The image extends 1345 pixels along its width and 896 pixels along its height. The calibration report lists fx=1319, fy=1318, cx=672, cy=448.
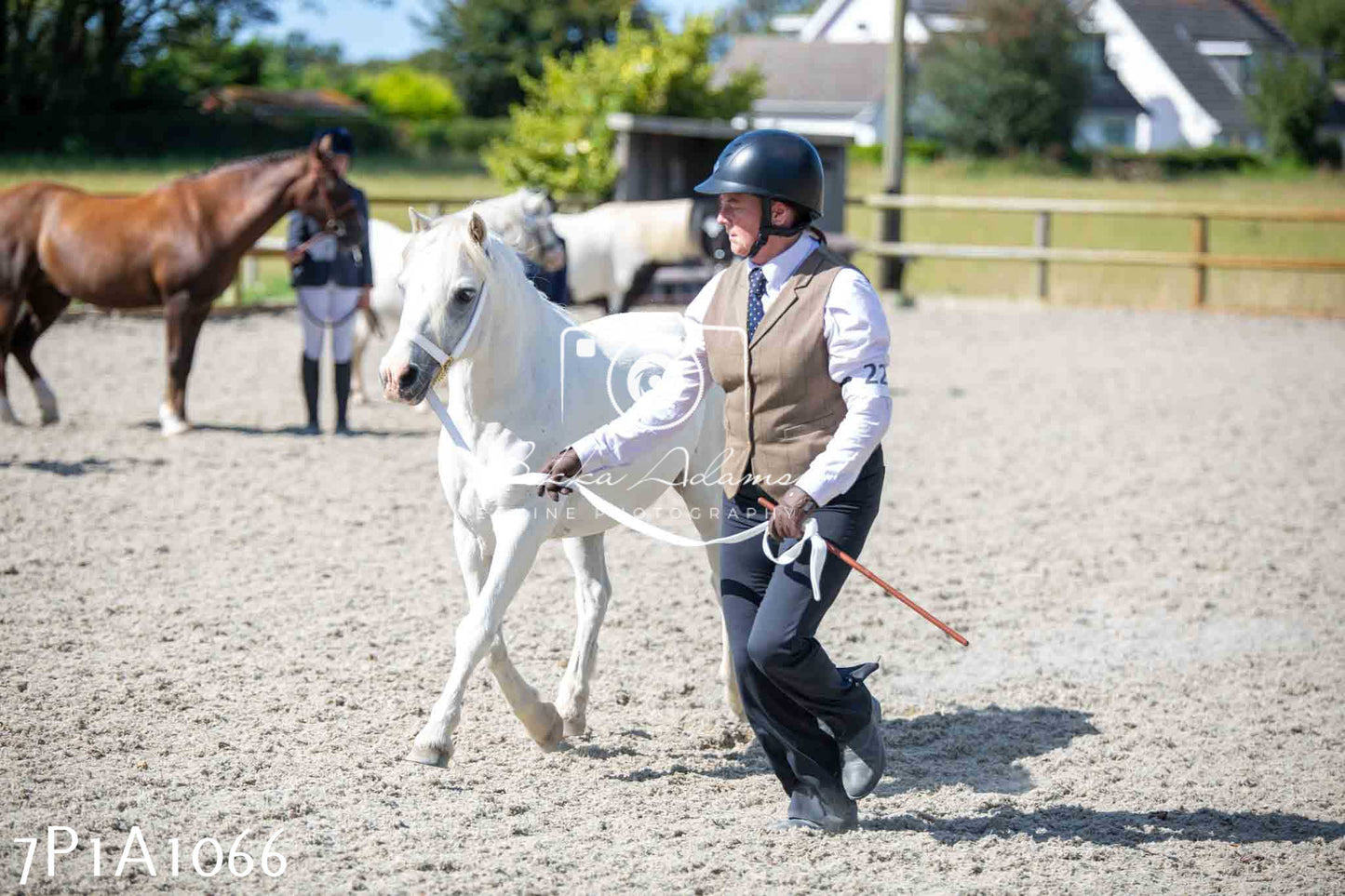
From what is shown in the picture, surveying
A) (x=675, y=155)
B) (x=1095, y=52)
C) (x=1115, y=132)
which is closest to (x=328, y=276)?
(x=675, y=155)

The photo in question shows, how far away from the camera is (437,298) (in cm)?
353

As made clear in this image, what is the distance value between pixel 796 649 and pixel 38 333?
7.71 metres

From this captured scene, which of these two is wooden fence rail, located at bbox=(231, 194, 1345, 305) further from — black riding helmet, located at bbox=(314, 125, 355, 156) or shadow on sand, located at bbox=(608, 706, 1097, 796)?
shadow on sand, located at bbox=(608, 706, 1097, 796)

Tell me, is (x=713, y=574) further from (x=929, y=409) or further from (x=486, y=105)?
(x=486, y=105)

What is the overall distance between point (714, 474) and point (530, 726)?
1.06 meters

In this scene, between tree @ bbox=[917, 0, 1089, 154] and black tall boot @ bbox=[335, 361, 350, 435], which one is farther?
tree @ bbox=[917, 0, 1089, 154]

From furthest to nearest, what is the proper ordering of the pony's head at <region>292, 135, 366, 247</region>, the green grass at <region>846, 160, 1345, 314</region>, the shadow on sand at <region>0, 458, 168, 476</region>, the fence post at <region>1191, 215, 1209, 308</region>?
the green grass at <region>846, 160, 1345, 314</region>, the fence post at <region>1191, 215, 1209, 308</region>, the pony's head at <region>292, 135, 366, 247</region>, the shadow on sand at <region>0, 458, 168, 476</region>

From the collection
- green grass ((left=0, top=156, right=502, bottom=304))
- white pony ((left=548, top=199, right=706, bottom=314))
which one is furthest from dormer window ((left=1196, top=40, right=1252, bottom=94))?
white pony ((left=548, top=199, right=706, bottom=314))

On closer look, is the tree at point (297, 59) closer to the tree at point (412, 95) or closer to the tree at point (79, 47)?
the tree at point (412, 95)

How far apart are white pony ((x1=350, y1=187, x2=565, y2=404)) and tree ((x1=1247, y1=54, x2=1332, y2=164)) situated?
43904 mm

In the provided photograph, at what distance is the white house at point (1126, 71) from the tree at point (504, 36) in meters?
11.1

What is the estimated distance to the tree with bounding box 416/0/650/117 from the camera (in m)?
47.8

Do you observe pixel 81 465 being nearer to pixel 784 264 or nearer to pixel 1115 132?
pixel 784 264

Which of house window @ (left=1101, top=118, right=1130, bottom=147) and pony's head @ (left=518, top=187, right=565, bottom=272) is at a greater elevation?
house window @ (left=1101, top=118, right=1130, bottom=147)
